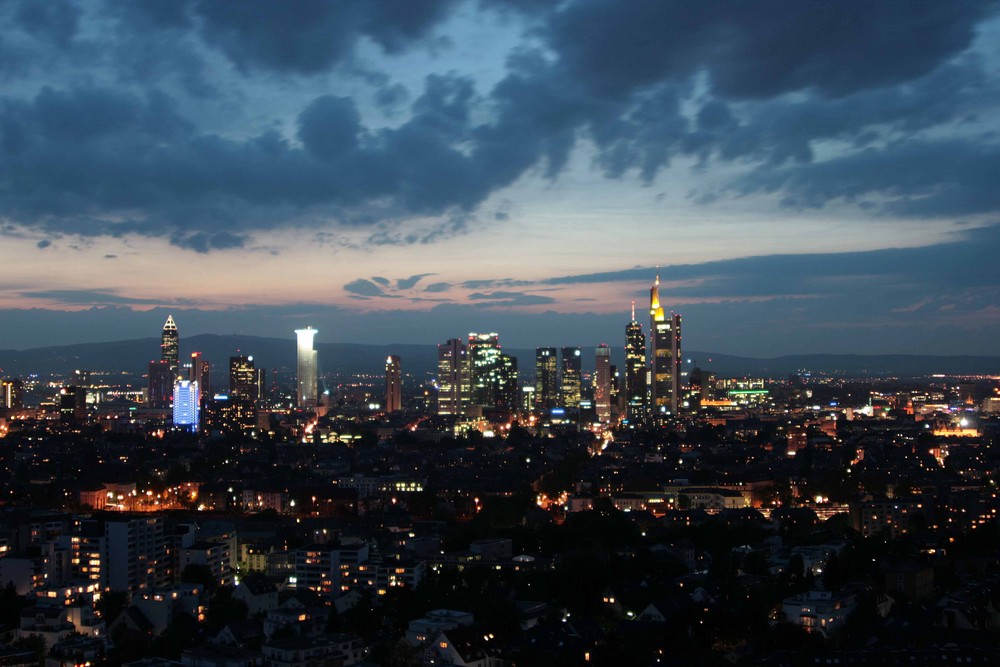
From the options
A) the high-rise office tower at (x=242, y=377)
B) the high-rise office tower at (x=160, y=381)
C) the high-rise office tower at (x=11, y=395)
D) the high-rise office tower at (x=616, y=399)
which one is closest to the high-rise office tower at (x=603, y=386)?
the high-rise office tower at (x=616, y=399)

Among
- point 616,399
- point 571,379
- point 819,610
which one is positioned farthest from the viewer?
point 571,379

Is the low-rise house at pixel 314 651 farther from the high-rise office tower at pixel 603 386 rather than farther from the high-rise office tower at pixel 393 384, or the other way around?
Result: the high-rise office tower at pixel 393 384

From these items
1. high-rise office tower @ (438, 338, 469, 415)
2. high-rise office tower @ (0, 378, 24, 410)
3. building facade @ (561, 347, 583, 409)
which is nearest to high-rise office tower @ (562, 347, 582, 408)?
building facade @ (561, 347, 583, 409)

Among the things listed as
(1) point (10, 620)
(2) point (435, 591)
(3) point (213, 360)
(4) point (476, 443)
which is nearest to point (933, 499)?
(2) point (435, 591)

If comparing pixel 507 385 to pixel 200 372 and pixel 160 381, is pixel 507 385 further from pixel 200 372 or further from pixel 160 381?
pixel 160 381

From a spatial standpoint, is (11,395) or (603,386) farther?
(603,386)

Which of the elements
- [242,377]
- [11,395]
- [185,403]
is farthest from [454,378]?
[11,395]

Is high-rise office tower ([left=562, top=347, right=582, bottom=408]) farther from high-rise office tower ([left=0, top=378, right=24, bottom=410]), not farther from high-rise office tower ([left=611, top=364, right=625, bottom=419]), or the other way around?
high-rise office tower ([left=0, top=378, right=24, bottom=410])
